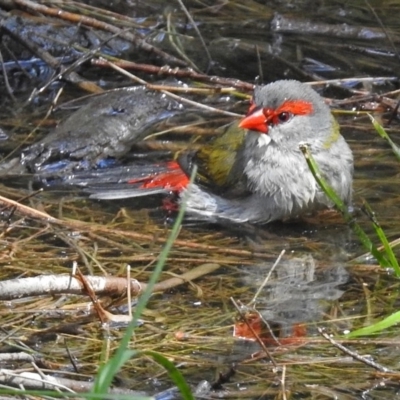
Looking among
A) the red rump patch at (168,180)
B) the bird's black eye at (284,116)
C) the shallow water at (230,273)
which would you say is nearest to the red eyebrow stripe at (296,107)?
the bird's black eye at (284,116)

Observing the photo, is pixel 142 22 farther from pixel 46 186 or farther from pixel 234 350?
pixel 234 350

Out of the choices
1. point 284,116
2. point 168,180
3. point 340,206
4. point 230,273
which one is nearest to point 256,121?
point 284,116

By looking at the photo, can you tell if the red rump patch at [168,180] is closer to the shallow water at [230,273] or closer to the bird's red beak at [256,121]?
the shallow water at [230,273]

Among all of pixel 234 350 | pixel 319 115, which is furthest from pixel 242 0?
pixel 234 350

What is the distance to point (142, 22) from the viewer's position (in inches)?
325

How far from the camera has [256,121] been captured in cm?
516

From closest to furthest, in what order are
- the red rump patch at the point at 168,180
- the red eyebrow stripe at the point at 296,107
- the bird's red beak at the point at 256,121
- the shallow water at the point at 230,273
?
the shallow water at the point at 230,273 → the bird's red beak at the point at 256,121 → the red eyebrow stripe at the point at 296,107 → the red rump patch at the point at 168,180

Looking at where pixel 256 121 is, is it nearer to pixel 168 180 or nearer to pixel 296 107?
pixel 296 107

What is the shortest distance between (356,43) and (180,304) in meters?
4.36

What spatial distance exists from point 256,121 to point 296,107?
292 millimetres

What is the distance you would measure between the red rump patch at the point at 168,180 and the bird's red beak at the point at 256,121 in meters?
0.65

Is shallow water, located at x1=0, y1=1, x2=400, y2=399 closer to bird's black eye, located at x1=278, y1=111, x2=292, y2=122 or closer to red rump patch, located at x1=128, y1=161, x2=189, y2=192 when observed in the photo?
red rump patch, located at x1=128, y1=161, x2=189, y2=192

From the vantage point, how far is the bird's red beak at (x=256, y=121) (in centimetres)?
510

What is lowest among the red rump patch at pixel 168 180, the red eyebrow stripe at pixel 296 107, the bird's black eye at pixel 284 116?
the red rump patch at pixel 168 180
